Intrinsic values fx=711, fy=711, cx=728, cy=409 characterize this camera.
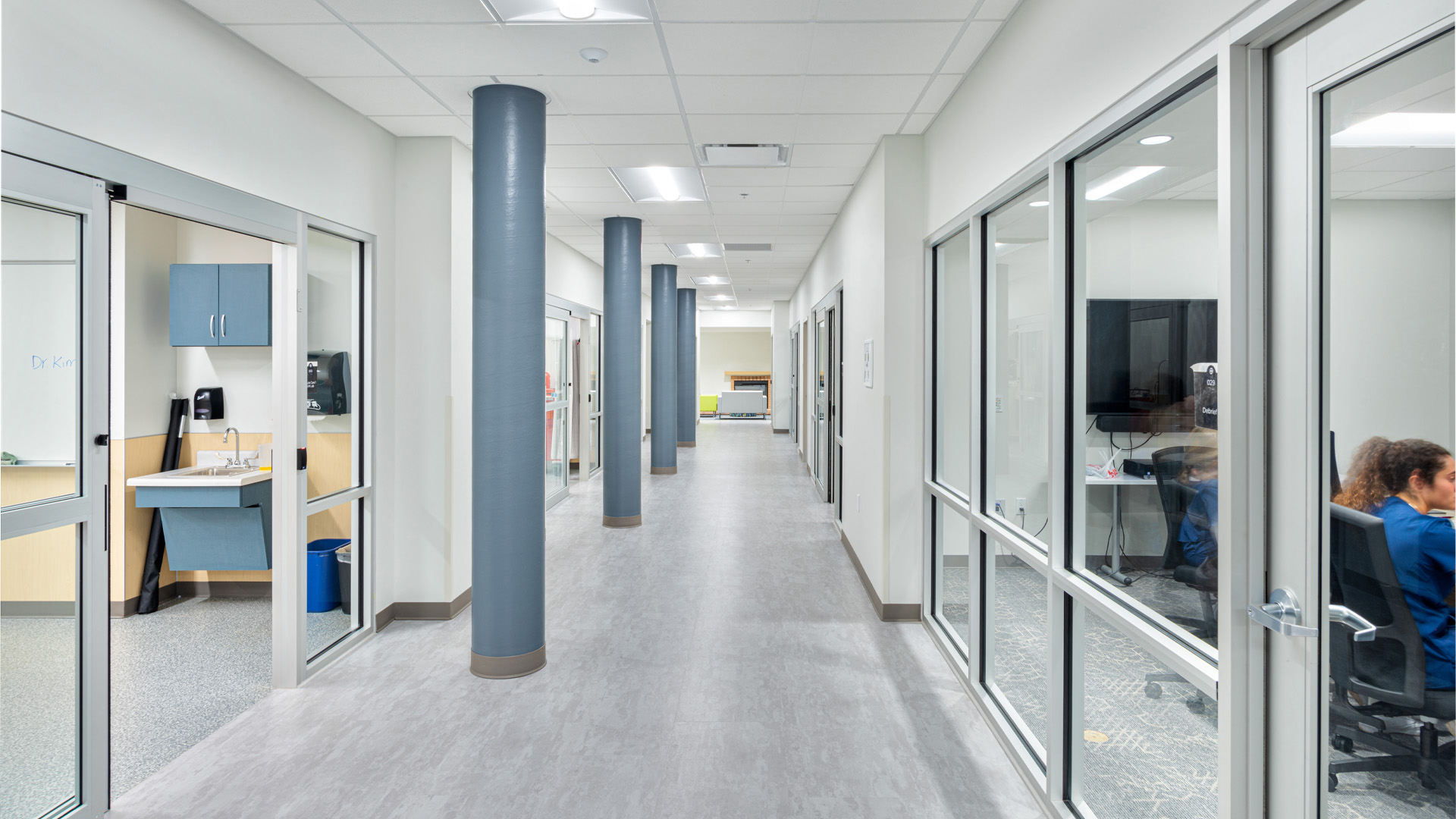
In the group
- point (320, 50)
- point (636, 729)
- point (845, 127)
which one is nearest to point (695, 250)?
point (845, 127)

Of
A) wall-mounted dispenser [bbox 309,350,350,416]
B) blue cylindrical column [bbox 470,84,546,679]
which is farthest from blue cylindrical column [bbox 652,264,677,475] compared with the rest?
blue cylindrical column [bbox 470,84,546,679]

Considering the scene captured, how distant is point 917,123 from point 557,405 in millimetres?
4889

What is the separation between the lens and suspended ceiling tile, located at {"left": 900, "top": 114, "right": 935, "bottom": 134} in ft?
12.3

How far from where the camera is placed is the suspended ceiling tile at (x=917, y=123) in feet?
12.3

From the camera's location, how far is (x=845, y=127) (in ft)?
12.8

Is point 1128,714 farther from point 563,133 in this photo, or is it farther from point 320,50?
point 320,50

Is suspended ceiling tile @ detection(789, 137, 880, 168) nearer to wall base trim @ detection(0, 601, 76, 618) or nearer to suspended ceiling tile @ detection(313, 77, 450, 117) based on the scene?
suspended ceiling tile @ detection(313, 77, 450, 117)

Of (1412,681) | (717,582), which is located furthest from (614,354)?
(1412,681)

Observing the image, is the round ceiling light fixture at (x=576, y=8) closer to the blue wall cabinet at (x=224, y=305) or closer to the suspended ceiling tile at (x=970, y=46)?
the suspended ceiling tile at (x=970, y=46)

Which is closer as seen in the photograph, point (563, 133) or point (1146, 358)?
point (1146, 358)

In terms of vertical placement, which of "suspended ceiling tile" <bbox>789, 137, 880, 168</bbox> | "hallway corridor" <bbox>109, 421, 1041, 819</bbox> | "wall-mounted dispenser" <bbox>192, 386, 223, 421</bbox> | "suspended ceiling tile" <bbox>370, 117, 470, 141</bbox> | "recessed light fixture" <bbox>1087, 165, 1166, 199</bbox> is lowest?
"hallway corridor" <bbox>109, 421, 1041, 819</bbox>

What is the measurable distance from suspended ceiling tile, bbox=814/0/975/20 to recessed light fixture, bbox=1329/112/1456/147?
1.64 m

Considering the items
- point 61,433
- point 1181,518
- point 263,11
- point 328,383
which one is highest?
point 263,11

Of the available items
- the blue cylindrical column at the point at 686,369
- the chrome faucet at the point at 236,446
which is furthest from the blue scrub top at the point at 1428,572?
the blue cylindrical column at the point at 686,369
